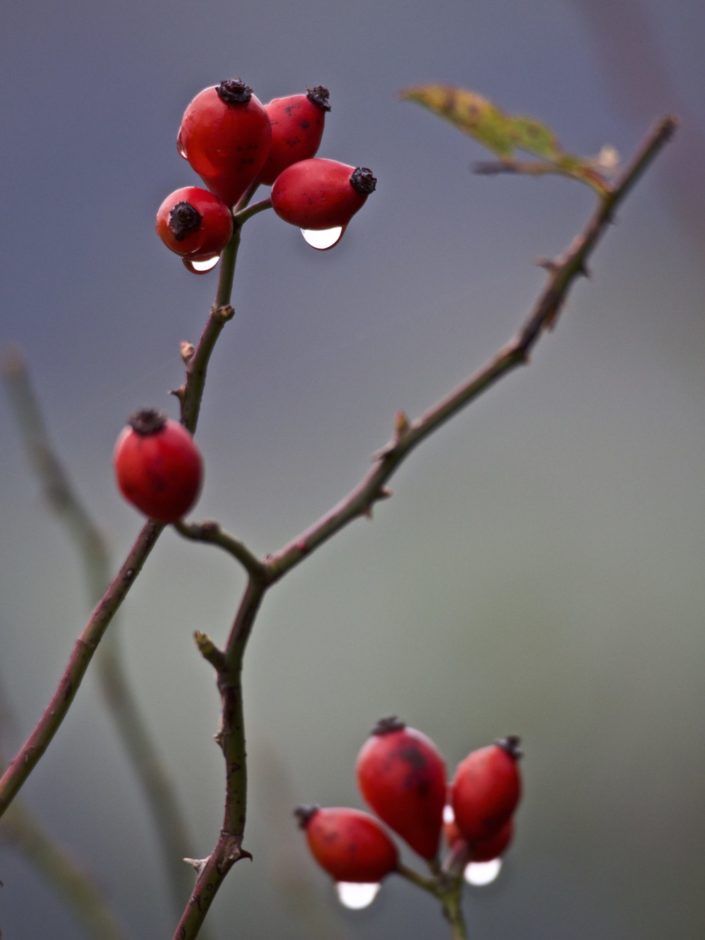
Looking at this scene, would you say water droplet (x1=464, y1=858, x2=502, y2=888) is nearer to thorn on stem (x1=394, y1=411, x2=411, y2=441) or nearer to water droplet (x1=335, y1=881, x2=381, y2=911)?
water droplet (x1=335, y1=881, x2=381, y2=911)

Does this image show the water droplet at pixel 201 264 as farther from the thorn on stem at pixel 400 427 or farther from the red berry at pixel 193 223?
the thorn on stem at pixel 400 427

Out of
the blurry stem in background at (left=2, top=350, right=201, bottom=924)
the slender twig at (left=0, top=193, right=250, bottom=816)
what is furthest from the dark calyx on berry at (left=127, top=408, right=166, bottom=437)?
the blurry stem in background at (left=2, top=350, right=201, bottom=924)

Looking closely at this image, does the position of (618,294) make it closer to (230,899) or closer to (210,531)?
(230,899)

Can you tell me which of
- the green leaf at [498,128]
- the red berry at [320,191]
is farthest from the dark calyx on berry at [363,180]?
the green leaf at [498,128]

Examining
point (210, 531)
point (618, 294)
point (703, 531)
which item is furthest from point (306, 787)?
point (210, 531)

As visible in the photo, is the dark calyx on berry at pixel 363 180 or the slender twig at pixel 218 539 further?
the dark calyx on berry at pixel 363 180

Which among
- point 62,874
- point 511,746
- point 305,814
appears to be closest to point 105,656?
point 62,874

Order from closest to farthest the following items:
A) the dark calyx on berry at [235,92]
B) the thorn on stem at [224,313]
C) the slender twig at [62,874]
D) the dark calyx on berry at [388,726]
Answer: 1. the thorn on stem at [224,313]
2. the dark calyx on berry at [235,92]
3. the dark calyx on berry at [388,726]
4. the slender twig at [62,874]
